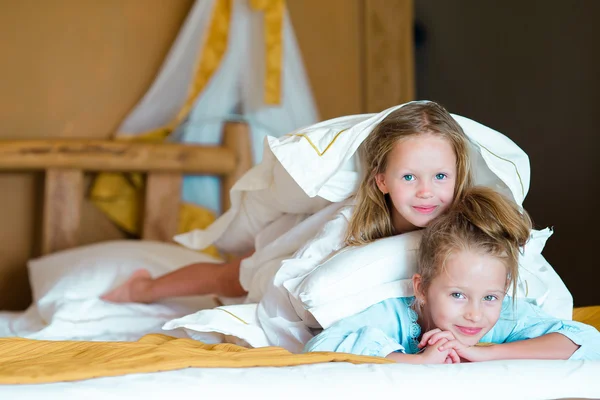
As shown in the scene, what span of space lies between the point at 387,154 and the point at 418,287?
0.29m

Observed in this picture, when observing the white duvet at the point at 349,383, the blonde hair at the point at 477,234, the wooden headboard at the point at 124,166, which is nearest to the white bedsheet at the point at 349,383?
the white duvet at the point at 349,383

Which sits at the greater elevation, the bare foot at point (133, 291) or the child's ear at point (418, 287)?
the child's ear at point (418, 287)

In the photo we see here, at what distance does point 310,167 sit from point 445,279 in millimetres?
394

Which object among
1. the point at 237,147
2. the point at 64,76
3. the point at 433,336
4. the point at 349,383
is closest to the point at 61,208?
the point at 64,76

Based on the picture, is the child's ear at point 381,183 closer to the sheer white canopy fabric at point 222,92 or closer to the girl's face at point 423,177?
the girl's face at point 423,177

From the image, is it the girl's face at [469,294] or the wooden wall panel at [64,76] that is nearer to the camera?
the girl's face at [469,294]

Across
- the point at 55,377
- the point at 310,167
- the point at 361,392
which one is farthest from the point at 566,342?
the point at 55,377

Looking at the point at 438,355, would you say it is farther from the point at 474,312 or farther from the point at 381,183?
the point at 381,183

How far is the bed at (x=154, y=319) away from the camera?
106cm

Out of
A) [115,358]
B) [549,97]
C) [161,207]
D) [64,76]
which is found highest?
[64,76]

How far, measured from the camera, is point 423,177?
4.88 feet

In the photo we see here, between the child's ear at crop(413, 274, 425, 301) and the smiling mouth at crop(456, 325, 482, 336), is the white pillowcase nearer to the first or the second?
the child's ear at crop(413, 274, 425, 301)

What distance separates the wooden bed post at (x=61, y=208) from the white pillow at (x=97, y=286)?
6.5 inches

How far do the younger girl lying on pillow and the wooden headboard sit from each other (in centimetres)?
149
